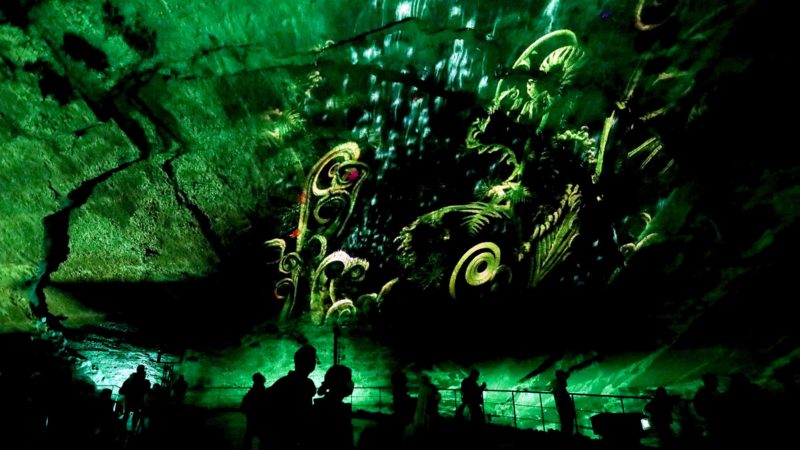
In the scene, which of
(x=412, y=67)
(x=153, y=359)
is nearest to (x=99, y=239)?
(x=153, y=359)

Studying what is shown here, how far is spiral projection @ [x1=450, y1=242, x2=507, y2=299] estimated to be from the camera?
19.5ft

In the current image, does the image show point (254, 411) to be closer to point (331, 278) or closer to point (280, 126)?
point (280, 126)

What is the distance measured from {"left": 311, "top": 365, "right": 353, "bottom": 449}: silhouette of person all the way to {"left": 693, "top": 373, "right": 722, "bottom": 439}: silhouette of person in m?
4.23

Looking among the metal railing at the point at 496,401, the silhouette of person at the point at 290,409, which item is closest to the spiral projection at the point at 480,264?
the metal railing at the point at 496,401

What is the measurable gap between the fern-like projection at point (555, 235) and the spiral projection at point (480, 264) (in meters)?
0.52

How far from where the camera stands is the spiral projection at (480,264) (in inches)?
233

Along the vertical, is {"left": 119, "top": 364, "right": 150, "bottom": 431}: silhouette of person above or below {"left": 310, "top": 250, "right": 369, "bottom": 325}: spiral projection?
below

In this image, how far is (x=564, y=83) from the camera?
4148mm

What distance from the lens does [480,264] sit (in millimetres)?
6078

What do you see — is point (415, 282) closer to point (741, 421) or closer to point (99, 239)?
point (741, 421)

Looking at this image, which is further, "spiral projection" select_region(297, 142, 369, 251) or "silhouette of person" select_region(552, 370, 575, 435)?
"spiral projection" select_region(297, 142, 369, 251)

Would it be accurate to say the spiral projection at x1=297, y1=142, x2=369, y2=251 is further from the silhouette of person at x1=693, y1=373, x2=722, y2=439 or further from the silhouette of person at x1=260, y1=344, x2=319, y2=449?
the silhouette of person at x1=693, y1=373, x2=722, y2=439

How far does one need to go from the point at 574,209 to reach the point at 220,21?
5149 millimetres

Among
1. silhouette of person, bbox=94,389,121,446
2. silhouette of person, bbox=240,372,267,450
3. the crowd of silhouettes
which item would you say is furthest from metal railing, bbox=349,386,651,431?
silhouette of person, bbox=240,372,267,450
